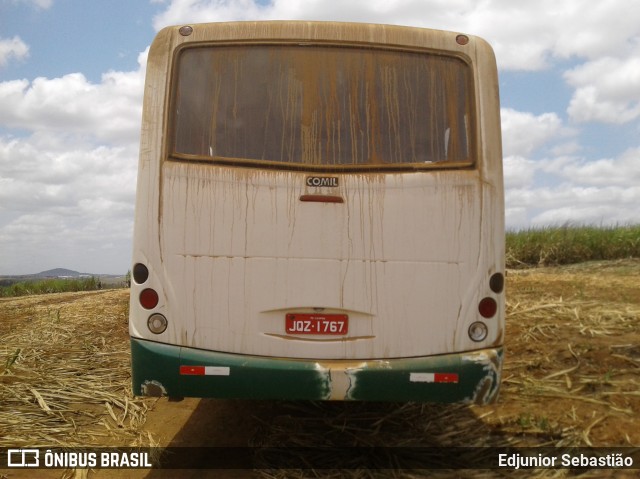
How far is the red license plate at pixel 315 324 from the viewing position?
4762 millimetres

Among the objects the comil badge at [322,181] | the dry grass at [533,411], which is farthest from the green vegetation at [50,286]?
the comil badge at [322,181]

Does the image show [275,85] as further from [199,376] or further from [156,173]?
[199,376]

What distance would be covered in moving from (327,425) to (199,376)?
1829mm

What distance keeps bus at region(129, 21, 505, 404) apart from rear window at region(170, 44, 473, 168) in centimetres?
1

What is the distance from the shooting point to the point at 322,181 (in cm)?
480

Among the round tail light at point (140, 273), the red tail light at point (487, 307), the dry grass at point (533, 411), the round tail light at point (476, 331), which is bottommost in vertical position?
the dry grass at point (533, 411)

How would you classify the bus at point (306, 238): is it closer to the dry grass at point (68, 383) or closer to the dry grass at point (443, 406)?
the dry grass at point (443, 406)

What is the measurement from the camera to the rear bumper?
4.71m

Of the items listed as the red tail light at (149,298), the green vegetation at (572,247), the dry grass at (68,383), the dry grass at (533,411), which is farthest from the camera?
the green vegetation at (572,247)

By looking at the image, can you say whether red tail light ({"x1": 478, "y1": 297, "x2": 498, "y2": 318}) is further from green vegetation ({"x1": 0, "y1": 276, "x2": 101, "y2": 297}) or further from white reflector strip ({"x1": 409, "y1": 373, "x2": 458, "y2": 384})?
green vegetation ({"x1": 0, "y1": 276, "x2": 101, "y2": 297})

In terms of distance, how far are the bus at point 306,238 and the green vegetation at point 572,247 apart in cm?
1319

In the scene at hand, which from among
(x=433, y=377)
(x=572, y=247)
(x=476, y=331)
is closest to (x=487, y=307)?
(x=476, y=331)

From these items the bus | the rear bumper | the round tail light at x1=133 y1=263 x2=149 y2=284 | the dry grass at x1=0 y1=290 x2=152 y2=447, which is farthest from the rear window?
the dry grass at x1=0 y1=290 x2=152 y2=447

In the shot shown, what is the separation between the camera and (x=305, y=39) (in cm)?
501
